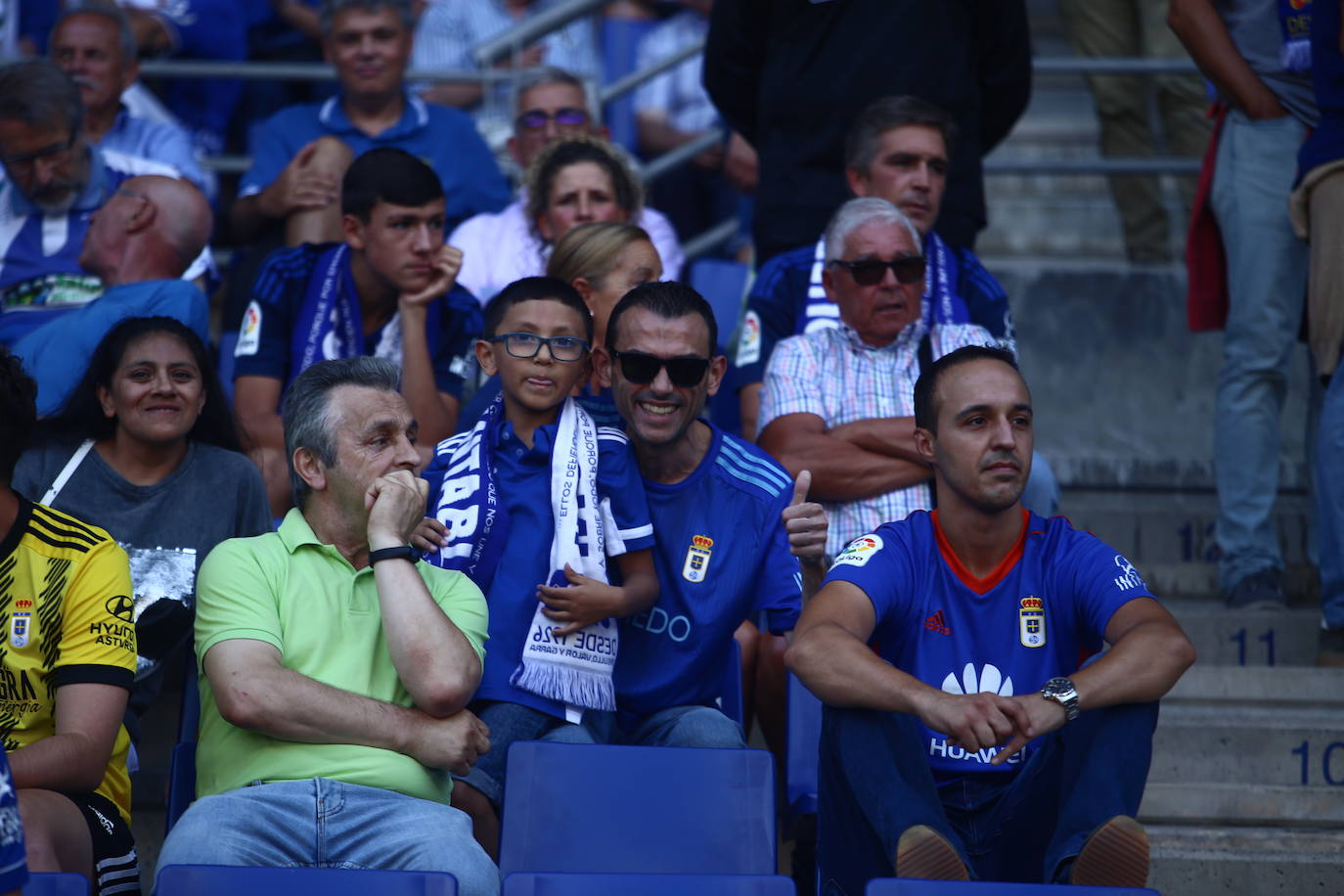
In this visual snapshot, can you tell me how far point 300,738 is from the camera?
3.20 m

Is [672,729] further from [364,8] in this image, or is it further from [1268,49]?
[364,8]

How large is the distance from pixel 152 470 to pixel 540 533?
0.99m

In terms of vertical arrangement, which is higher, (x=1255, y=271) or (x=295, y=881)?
(x=1255, y=271)

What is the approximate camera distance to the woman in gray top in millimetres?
3917

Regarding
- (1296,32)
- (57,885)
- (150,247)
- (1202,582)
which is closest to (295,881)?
(57,885)

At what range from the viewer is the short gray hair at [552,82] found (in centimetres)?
625

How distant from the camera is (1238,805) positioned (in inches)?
163

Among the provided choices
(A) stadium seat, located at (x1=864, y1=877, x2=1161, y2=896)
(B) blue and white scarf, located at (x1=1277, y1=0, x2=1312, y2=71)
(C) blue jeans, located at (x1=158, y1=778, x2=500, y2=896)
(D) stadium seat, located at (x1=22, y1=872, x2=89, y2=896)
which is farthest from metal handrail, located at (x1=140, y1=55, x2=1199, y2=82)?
(D) stadium seat, located at (x1=22, y1=872, x2=89, y2=896)

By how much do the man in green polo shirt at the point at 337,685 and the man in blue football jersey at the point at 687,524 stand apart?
59cm

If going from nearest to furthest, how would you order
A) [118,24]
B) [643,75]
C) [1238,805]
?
[1238,805] < [118,24] < [643,75]

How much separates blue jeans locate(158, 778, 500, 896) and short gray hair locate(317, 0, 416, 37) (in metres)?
3.76

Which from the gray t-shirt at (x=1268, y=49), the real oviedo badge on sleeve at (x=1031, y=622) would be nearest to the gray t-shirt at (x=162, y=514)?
the real oviedo badge on sleeve at (x=1031, y=622)

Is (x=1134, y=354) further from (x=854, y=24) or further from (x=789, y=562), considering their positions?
(x=789, y=562)

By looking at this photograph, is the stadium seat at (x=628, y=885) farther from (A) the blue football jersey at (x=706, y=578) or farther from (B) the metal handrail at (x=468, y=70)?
(B) the metal handrail at (x=468, y=70)
